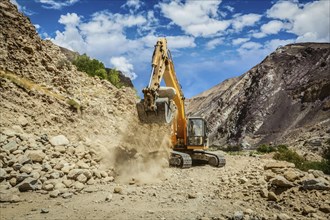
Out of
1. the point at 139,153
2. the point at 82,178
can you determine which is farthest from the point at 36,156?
the point at 139,153

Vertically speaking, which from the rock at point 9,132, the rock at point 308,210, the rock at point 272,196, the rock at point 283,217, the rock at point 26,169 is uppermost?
the rock at point 9,132

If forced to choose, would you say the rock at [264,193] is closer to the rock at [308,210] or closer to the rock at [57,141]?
the rock at [308,210]

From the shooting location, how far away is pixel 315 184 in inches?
344

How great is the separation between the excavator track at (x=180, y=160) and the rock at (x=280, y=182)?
16.5 ft

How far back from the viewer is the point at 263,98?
2162 inches

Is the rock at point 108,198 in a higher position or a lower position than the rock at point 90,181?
lower

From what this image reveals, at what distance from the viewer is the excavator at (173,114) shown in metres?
12.1

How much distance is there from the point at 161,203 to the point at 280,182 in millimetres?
3404

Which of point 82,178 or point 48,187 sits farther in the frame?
point 82,178

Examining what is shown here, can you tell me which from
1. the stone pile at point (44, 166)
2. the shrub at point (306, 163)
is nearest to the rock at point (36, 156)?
the stone pile at point (44, 166)

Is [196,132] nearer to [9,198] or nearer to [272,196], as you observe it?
[272,196]

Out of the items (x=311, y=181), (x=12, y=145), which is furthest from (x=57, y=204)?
(x=311, y=181)

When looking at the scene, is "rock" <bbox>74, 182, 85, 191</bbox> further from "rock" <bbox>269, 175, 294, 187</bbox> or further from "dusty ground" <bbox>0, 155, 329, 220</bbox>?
"rock" <bbox>269, 175, 294, 187</bbox>

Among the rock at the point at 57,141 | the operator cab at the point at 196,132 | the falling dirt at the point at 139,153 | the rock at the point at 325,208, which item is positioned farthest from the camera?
the operator cab at the point at 196,132
